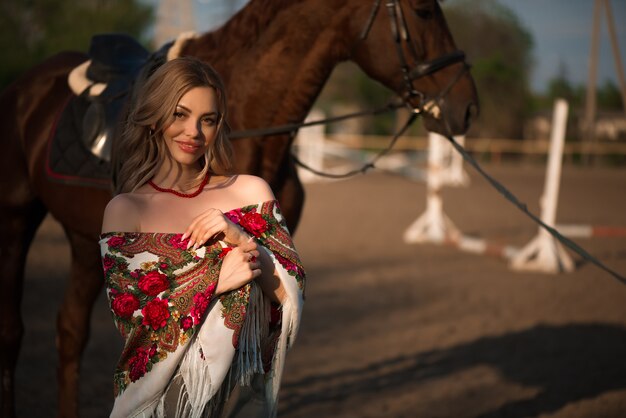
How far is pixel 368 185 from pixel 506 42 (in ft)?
112

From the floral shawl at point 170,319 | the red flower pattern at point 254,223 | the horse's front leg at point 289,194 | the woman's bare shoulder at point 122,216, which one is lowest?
the horse's front leg at point 289,194

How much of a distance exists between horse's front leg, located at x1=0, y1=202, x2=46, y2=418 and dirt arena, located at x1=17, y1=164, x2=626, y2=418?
359 mm

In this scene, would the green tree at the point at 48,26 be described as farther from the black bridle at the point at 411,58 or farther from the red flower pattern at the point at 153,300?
the red flower pattern at the point at 153,300

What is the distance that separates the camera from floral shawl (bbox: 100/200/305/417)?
5.21 feet

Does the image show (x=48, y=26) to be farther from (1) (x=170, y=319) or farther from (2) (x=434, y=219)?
(1) (x=170, y=319)

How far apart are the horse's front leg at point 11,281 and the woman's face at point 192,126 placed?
205cm

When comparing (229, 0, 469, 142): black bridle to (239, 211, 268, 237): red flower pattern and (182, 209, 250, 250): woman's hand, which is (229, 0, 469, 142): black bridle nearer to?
(239, 211, 268, 237): red flower pattern

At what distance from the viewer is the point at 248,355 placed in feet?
5.49

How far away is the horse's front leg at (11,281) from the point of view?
134 inches

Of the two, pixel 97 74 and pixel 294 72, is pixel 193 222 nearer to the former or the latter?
pixel 294 72

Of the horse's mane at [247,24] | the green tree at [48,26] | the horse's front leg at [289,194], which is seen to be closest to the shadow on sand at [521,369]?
the horse's front leg at [289,194]

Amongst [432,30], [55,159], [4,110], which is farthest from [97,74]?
[432,30]

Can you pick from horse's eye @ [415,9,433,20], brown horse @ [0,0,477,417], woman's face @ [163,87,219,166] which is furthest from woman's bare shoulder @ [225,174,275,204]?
horse's eye @ [415,9,433,20]

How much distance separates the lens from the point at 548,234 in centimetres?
788
